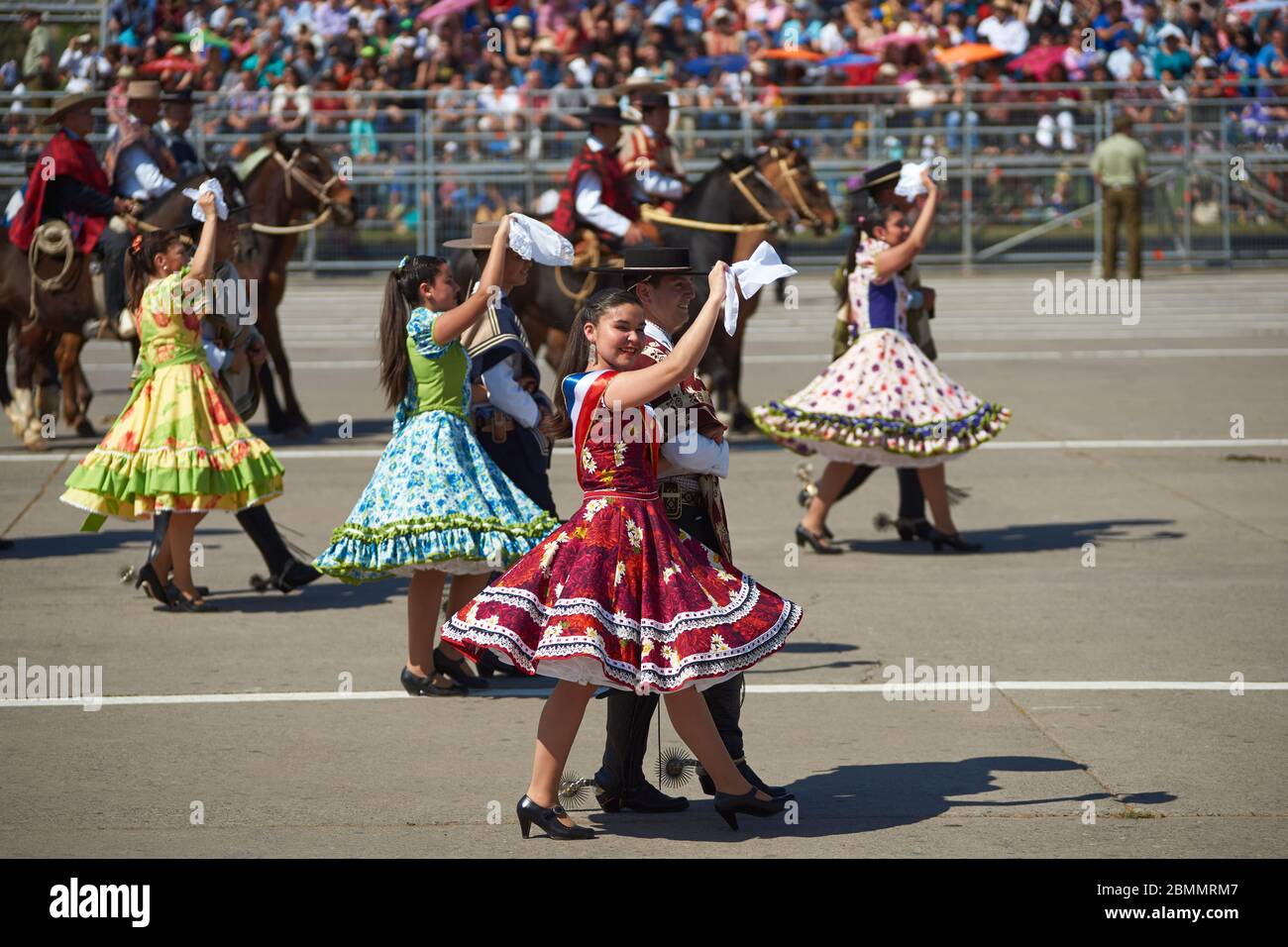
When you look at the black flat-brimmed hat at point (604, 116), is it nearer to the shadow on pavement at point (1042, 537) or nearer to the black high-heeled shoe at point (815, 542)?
the shadow on pavement at point (1042, 537)

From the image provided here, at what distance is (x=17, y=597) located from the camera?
9.70 m

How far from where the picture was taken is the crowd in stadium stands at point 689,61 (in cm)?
2367

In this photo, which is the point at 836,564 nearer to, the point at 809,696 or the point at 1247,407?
the point at 809,696

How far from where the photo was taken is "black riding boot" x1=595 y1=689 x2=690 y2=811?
6188 millimetres

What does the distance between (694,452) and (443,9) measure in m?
21.0

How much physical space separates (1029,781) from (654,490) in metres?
1.78

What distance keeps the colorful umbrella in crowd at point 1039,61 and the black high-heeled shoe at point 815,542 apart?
16.3 metres

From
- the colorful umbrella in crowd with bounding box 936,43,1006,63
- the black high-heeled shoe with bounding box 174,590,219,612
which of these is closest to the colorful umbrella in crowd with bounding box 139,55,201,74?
the colorful umbrella in crowd with bounding box 936,43,1006,63

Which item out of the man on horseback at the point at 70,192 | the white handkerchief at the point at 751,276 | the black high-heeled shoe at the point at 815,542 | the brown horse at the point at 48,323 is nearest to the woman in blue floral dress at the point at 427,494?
the white handkerchief at the point at 751,276

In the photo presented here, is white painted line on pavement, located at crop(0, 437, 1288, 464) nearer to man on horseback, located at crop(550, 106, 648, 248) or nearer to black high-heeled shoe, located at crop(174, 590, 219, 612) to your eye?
man on horseback, located at crop(550, 106, 648, 248)

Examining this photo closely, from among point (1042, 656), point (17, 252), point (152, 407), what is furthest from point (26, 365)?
point (1042, 656)

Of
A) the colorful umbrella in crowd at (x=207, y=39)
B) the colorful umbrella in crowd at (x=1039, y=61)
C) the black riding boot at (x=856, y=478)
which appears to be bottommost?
the black riding boot at (x=856, y=478)

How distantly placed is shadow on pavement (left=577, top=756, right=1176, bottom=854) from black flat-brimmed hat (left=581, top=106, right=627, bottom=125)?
8725 mm

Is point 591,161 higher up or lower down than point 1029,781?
higher up
